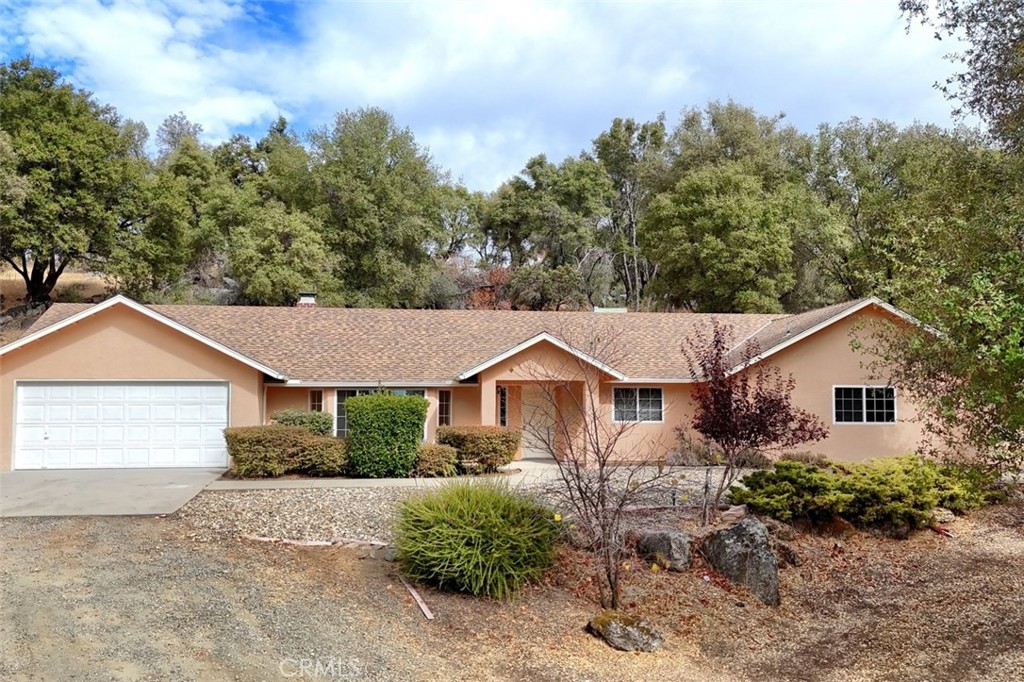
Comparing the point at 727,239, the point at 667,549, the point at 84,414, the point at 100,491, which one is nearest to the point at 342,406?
the point at 84,414

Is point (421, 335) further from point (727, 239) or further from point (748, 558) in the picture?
point (727, 239)

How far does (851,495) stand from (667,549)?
3.87 metres

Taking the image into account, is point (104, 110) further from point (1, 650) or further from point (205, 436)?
point (1, 650)

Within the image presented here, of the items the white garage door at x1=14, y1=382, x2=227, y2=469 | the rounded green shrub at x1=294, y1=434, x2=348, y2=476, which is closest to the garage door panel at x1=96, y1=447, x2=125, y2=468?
the white garage door at x1=14, y1=382, x2=227, y2=469

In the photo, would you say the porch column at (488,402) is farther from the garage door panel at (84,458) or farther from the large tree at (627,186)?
the large tree at (627,186)

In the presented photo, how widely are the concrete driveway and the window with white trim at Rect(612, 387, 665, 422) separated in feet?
35.5

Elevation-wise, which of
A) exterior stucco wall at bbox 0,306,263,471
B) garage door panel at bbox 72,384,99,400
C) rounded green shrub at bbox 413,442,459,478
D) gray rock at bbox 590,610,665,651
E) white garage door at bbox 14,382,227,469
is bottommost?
gray rock at bbox 590,610,665,651

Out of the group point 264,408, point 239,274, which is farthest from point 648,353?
point 239,274

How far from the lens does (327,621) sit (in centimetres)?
860

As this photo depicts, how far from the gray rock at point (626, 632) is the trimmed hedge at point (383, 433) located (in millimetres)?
8748

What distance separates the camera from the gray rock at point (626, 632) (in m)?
8.69

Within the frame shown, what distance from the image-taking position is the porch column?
2042 cm

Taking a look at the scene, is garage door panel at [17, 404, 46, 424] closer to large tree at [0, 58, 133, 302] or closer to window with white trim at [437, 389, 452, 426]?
→ window with white trim at [437, 389, 452, 426]

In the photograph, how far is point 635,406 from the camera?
22031 millimetres
